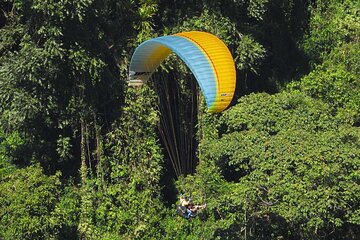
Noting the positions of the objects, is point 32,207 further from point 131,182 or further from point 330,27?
point 330,27

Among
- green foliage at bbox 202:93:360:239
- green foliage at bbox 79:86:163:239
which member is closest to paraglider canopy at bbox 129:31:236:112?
green foliage at bbox 202:93:360:239

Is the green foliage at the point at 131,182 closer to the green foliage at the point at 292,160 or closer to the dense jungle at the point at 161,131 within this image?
the dense jungle at the point at 161,131

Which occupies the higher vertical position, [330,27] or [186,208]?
[330,27]

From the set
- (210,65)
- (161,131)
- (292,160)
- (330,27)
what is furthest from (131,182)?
(330,27)

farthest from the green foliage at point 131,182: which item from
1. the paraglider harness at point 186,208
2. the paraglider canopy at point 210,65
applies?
the paraglider canopy at point 210,65

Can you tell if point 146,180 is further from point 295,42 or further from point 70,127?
point 295,42

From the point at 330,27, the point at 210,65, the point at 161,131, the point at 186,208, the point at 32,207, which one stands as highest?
the point at 210,65

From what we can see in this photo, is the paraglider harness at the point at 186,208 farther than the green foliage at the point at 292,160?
Yes

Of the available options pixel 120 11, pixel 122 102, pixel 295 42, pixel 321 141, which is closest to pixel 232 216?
pixel 321 141
